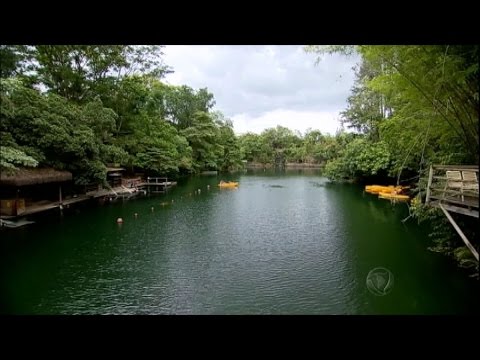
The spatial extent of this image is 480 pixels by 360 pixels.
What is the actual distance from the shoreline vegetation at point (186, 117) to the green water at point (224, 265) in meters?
1.02

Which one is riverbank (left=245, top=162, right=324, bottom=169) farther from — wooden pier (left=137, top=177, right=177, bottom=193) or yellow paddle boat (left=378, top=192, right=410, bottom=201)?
yellow paddle boat (left=378, top=192, right=410, bottom=201)

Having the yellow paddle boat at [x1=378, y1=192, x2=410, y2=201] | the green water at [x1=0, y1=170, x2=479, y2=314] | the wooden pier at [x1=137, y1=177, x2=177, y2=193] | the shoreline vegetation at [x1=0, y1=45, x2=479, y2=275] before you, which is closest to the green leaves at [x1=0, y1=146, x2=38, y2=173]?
the shoreline vegetation at [x1=0, y1=45, x2=479, y2=275]

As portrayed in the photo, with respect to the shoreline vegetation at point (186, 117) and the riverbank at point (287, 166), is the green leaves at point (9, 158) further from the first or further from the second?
the riverbank at point (287, 166)

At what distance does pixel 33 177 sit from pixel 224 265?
4728 millimetres

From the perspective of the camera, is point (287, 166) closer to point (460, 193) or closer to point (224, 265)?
point (224, 265)

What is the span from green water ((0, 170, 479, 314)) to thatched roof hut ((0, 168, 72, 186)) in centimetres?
111

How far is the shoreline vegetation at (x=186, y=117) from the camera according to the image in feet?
13.9

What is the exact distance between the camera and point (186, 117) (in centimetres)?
2289

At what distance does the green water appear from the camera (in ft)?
15.3

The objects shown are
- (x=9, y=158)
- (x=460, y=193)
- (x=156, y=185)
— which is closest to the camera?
(x=460, y=193)

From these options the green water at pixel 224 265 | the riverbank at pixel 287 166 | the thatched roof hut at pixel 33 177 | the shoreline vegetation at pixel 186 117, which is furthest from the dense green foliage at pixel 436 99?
the riverbank at pixel 287 166

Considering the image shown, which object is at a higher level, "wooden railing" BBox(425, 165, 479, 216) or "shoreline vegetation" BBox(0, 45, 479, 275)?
"shoreline vegetation" BBox(0, 45, 479, 275)

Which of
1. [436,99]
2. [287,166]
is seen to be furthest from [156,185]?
[287,166]
